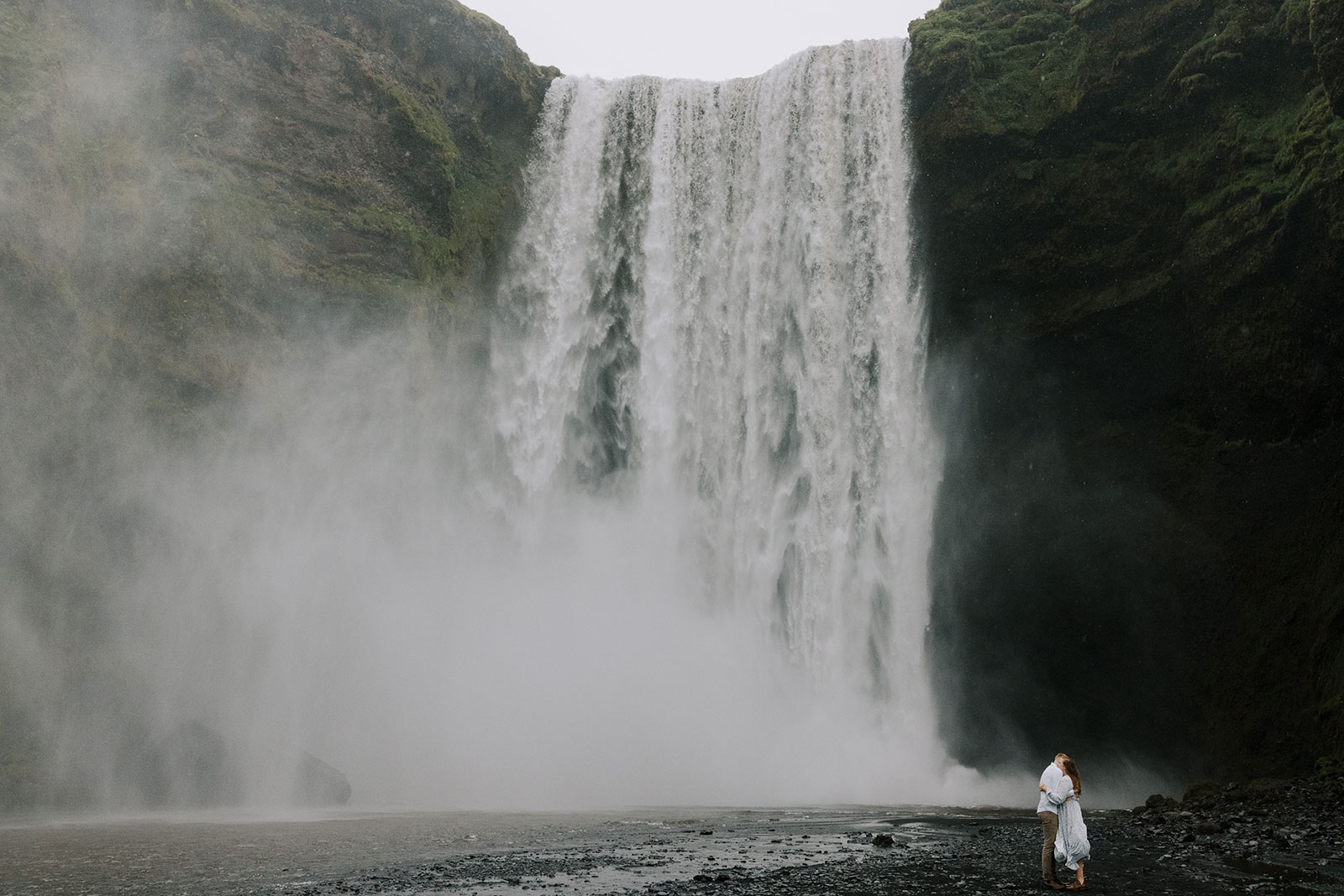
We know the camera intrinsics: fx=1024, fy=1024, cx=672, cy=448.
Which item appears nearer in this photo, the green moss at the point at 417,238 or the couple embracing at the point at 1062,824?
the couple embracing at the point at 1062,824

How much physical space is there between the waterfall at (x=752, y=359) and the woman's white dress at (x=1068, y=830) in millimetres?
15620

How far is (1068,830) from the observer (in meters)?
10.4

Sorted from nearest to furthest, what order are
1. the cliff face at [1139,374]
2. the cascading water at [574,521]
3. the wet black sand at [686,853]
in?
the wet black sand at [686,853] < the cliff face at [1139,374] < the cascading water at [574,521]

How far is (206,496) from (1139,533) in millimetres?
23538

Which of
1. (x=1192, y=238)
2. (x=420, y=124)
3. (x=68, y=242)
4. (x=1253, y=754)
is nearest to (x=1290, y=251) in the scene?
(x=1192, y=238)

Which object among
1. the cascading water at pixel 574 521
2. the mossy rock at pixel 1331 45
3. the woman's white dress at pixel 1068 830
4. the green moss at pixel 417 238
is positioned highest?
the green moss at pixel 417 238

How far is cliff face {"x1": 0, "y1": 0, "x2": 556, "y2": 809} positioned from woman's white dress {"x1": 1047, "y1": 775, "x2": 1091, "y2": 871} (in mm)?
19813

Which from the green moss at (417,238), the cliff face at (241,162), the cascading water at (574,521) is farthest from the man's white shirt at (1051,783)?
the green moss at (417,238)

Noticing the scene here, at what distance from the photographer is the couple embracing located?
10.3m

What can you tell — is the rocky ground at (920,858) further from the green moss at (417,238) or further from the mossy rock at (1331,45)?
the green moss at (417,238)

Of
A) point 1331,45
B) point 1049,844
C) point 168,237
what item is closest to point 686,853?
point 1049,844

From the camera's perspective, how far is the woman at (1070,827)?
10273 mm

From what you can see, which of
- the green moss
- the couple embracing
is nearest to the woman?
the couple embracing

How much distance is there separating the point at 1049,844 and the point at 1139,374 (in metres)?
18.2
